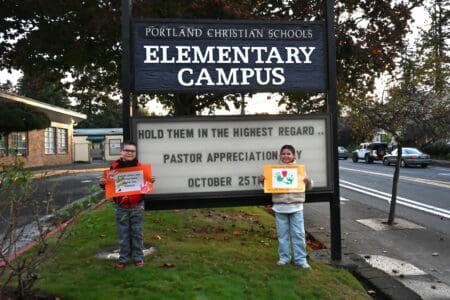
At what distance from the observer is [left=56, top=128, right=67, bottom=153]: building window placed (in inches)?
1548

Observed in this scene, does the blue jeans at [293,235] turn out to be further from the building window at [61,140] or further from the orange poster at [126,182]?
the building window at [61,140]

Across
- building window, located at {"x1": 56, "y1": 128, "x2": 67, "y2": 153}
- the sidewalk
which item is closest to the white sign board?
the sidewalk

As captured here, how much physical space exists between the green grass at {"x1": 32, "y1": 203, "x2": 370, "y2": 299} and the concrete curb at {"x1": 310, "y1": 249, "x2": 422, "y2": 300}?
0.24 m

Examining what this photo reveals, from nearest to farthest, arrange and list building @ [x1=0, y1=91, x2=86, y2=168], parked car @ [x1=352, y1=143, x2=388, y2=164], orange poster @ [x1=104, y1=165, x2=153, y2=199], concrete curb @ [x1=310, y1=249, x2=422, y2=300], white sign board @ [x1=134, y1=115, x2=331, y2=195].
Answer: concrete curb @ [x1=310, y1=249, x2=422, y2=300], orange poster @ [x1=104, y1=165, x2=153, y2=199], white sign board @ [x1=134, y1=115, x2=331, y2=195], building @ [x1=0, y1=91, x2=86, y2=168], parked car @ [x1=352, y1=143, x2=388, y2=164]

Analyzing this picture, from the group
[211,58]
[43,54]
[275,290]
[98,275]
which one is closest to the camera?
[275,290]

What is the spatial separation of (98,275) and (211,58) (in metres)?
2.86

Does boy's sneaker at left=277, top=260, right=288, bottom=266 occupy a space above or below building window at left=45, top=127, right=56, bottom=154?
below

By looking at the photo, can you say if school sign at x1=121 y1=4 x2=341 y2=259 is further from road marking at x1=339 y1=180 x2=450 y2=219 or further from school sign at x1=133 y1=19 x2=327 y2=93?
road marking at x1=339 y1=180 x2=450 y2=219

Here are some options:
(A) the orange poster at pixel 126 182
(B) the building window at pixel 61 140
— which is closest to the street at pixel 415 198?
(A) the orange poster at pixel 126 182

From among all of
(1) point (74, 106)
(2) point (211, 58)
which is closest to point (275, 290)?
(2) point (211, 58)

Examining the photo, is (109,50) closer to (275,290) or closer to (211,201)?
(211,201)

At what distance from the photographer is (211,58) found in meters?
6.00

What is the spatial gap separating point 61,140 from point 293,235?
37.9 metres

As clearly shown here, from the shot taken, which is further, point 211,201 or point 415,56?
point 415,56
